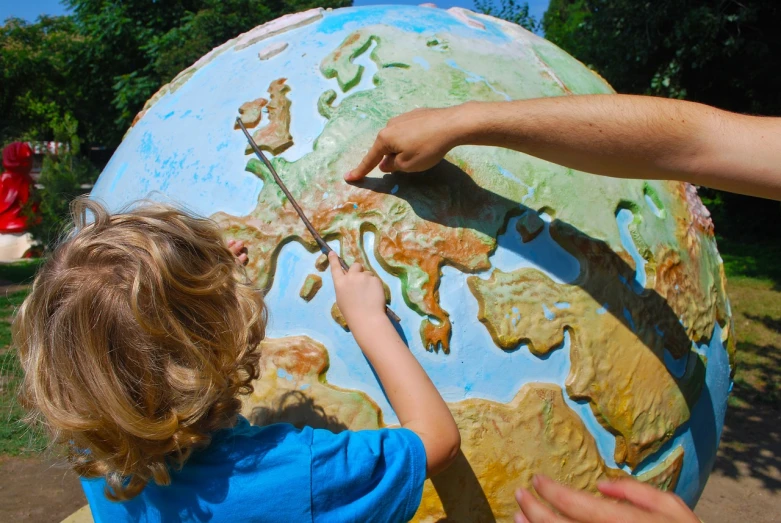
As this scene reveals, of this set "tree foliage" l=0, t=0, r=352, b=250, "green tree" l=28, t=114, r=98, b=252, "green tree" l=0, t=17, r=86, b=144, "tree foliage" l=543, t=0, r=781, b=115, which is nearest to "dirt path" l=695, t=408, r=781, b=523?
"tree foliage" l=543, t=0, r=781, b=115

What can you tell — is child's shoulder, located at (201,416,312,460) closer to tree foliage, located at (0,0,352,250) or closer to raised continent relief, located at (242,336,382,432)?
raised continent relief, located at (242,336,382,432)

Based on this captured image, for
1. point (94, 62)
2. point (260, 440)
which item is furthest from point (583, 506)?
point (94, 62)

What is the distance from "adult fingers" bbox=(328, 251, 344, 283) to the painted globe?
0.17 feet

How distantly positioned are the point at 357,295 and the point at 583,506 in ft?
2.46

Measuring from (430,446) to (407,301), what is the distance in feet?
1.37

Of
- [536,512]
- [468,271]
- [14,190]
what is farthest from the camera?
[14,190]

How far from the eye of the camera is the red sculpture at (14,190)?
12547 mm

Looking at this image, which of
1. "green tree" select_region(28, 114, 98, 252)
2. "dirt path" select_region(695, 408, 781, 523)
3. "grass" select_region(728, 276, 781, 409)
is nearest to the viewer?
"dirt path" select_region(695, 408, 781, 523)

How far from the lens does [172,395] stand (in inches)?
51.2

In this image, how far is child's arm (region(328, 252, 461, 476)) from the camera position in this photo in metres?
1.51

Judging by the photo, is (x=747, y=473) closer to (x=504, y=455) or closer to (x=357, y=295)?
(x=504, y=455)

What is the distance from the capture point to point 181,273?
131 cm

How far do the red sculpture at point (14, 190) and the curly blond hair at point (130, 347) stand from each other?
1291 cm

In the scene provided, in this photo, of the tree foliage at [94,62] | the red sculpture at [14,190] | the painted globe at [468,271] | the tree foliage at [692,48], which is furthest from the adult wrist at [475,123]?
the red sculpture at [14,190]
